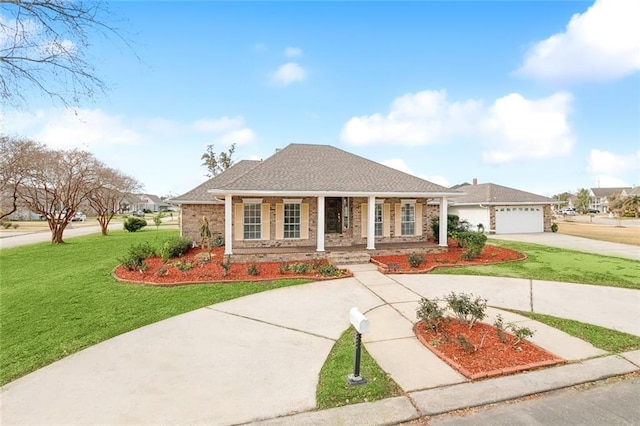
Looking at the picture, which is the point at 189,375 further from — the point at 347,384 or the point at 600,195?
the point at 600,195

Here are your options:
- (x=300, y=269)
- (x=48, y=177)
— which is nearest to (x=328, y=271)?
(x=300, y=269)

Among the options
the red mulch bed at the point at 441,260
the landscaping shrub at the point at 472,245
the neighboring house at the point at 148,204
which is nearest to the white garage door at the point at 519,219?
the red mulch bed at the point at 441,260

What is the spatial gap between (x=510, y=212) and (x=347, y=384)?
86.6 feet

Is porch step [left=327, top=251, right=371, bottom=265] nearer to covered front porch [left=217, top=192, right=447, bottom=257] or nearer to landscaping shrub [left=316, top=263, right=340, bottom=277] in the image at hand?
covered front porch [left=217, top=192, right=447, bottom=257]

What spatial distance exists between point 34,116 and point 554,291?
1204 centimetres

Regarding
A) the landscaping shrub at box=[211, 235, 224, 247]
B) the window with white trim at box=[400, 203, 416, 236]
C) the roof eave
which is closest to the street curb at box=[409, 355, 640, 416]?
the roof eave

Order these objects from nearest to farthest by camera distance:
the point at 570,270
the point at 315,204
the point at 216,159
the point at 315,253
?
1. the point at 570,270
2. the point at 315,253
3. the point at 315,204
4. the point at 216,159

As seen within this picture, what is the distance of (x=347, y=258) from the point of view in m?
12.0

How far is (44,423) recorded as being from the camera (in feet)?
10.8

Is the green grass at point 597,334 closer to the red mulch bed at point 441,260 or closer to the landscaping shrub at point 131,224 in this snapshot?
the red mulch bed at point 441,260

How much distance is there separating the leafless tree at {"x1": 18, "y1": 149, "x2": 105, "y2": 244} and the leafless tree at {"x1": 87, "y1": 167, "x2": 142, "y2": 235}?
5.19 ft

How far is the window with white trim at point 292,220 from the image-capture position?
1379cm

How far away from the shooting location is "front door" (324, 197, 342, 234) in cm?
1444

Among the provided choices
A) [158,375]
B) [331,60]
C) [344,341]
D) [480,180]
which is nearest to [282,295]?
[344,341]
